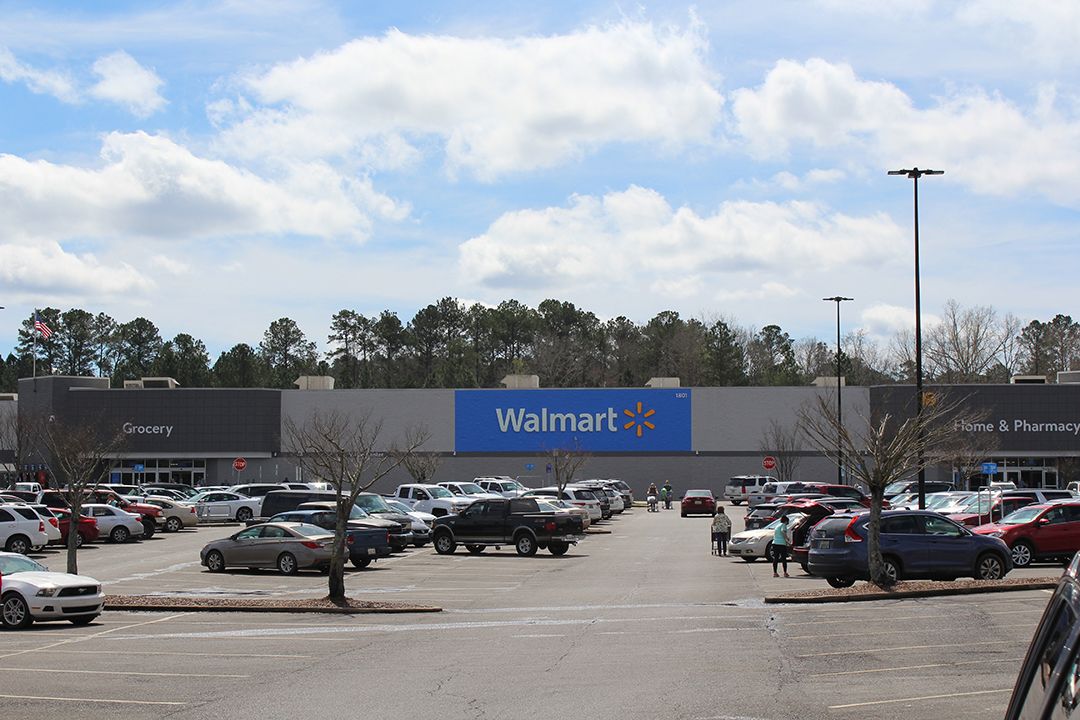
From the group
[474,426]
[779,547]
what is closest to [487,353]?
[474,426]

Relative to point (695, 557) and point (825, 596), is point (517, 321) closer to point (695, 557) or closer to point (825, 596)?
point (695, 557)

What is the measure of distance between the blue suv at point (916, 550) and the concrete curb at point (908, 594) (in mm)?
1728

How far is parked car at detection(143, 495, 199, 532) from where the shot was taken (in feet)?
156

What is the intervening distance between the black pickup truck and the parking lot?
8.27 meters

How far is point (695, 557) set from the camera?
34.3 meters

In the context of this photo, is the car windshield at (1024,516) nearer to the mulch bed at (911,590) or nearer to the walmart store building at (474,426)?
the mulch bed at (911,590)

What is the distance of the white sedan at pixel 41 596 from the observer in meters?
19.6

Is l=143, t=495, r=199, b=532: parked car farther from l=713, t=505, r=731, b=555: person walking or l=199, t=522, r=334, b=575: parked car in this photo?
l=713, t=505, r=731, b=555: person walking

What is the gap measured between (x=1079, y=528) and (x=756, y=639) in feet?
48.4

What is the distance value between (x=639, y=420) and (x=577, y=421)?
3.98 meters

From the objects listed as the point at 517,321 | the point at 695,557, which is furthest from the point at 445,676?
the point at 517,321

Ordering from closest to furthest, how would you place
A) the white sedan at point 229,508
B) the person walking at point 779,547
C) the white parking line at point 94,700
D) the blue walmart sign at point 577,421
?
the white parking line at point 94,700
the person walking at point 779,547
the white sedan at point 229,508
the blue walmart sign at point 577,421

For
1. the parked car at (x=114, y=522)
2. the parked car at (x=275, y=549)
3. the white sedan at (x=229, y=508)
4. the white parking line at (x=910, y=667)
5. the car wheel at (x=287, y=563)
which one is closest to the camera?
the white parking line at (x=910, y=667)

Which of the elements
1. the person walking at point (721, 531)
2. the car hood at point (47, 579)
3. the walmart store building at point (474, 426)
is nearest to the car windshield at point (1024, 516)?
the person walking at point (721, 531)
